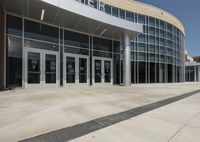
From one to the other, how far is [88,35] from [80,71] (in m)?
3.42

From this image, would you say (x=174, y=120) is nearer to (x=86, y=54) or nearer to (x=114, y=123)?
(x=114, y=123)

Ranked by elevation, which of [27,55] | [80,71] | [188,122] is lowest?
[188,122]

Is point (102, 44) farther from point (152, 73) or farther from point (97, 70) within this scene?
point (152, 73)

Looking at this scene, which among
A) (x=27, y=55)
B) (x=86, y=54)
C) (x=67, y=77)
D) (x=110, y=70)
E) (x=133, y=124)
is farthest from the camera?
(x=110, y=70)

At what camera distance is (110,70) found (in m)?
18.1

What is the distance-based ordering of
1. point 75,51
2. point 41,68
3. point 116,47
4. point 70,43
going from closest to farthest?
point 41,68 → point 70,43 → point 75,51 → point 116,47

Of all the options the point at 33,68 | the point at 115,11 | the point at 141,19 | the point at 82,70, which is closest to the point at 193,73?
the point at 141,19

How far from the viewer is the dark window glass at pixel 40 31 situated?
12.9 meters

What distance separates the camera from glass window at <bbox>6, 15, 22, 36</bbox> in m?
12.0

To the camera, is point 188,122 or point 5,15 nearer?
point 188,122

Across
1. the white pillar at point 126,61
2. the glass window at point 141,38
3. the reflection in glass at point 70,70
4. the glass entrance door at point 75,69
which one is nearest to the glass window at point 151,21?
the glass window at point 141,38

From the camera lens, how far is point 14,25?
1221cm

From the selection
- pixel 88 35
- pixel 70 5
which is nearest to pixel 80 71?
pixel 88 35

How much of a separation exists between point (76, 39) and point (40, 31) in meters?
3.22
